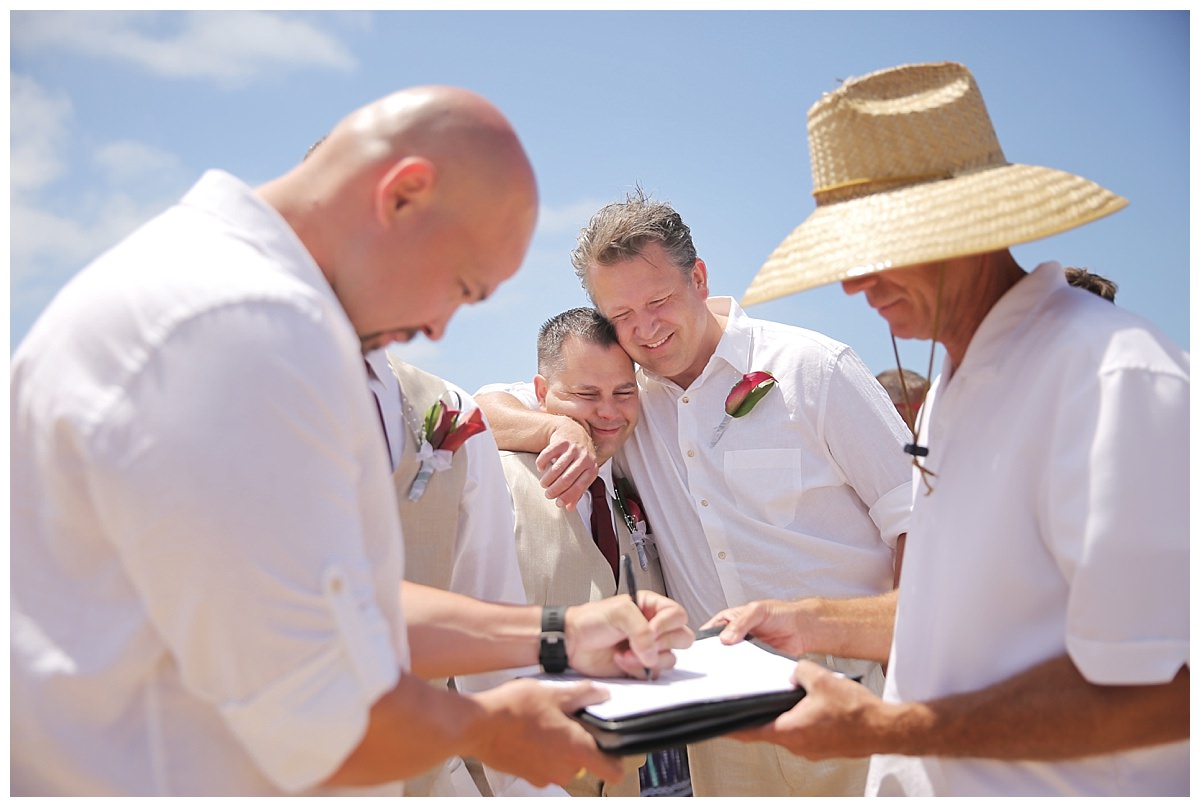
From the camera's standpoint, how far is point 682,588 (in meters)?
4.06

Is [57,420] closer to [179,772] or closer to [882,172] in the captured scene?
[179,772]

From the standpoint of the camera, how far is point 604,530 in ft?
13.2

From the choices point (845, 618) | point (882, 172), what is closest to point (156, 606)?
point (882, 172)

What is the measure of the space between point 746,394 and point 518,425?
3.07 feet

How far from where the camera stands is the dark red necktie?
4.02m

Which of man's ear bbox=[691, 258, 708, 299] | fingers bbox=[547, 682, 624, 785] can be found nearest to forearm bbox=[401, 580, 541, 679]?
fingers bbox=[547, 682, 624, 785]

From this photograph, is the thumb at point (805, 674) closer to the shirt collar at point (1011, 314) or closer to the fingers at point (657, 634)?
the fingers at point (657, 634)

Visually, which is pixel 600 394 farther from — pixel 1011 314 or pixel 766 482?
pixel 1011 314

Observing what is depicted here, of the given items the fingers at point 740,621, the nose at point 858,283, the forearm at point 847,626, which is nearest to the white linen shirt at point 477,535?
the fingers at point 740,621

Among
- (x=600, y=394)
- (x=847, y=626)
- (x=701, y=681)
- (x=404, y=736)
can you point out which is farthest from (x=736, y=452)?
(x=404, y=736)

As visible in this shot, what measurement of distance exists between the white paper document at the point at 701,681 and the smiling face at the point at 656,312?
161 centimetres

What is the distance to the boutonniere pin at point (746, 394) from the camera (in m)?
4.02
